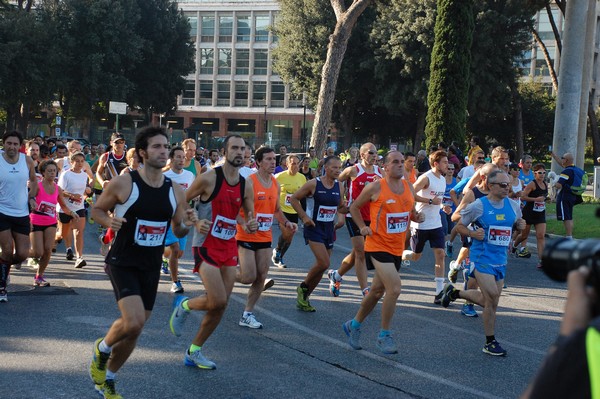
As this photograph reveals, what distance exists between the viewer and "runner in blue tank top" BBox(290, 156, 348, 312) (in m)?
9.73

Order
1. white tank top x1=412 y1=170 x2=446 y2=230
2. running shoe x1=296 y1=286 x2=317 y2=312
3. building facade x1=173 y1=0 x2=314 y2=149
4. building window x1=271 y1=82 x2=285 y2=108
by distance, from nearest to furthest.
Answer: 1. running shoe x1=296 y1=286 x2=317 y2=312
2. white tank top x1=412 y1=170 x2=446 y2=230
3. building facade x1=173 y1=0 x2=314 y2=149
4. building window x1=271 y1=82 x2=285 y2=108

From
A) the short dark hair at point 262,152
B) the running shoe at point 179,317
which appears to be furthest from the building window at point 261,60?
the running shoe at point 179,317

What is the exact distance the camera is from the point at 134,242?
596cm

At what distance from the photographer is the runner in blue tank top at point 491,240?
7.88 m

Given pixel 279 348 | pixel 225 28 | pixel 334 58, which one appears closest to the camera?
pixel 279 348

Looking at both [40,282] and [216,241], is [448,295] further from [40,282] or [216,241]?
[40,282]

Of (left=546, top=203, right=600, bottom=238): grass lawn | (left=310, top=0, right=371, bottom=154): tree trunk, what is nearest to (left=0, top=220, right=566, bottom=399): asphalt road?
(left=546, top=203, right=600, bottom=238): grass lawn

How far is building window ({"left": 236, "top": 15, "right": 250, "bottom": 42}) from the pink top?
78.3 m

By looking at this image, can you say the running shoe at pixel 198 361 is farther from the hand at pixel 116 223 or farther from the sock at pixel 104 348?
the hand at pixel 116 223

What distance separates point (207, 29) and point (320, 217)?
8158 centimetres

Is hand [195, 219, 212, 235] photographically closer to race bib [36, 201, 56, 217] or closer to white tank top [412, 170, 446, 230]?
race bib [36, 201, 56, 217]

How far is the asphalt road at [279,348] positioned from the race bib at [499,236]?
3.46 feet

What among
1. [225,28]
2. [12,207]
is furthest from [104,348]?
[225,28]

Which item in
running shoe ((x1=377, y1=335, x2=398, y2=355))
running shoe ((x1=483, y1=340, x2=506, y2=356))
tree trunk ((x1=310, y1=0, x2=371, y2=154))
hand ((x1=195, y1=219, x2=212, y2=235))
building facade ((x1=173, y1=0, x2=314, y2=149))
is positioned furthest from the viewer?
building facade ((x1=173, y1=0, x2=314, y2=149))
